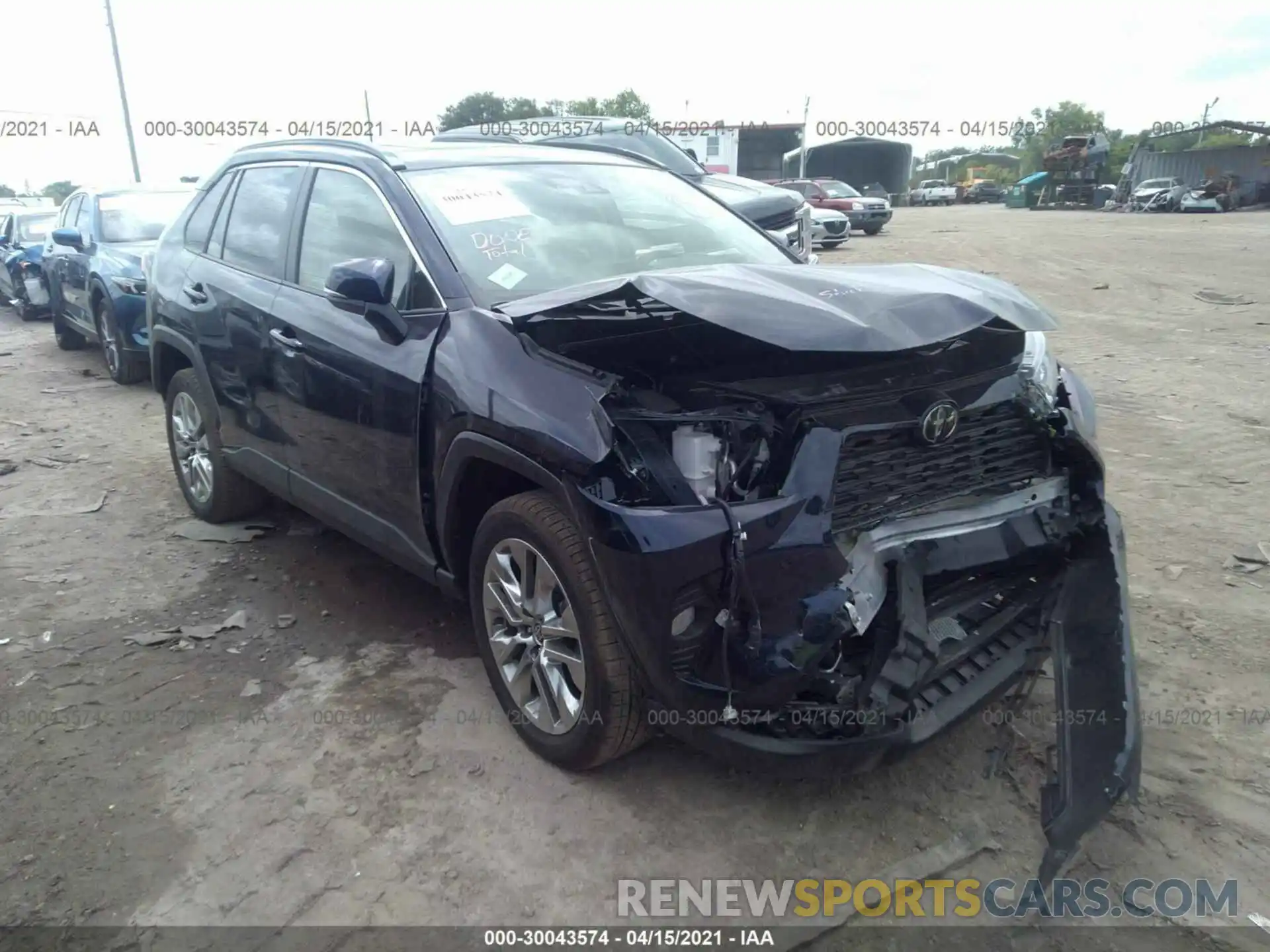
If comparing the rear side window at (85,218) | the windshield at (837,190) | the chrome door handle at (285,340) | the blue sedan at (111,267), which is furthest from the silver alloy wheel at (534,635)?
the windshield at (837,190)

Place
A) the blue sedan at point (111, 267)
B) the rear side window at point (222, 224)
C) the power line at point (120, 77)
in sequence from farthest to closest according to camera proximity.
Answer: the power line at point (120, 77) → the blue sedan at point (111, 267) → the rear side window at point (222, 224)

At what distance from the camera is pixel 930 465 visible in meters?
2.64

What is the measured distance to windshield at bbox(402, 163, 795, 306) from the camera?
3232mm

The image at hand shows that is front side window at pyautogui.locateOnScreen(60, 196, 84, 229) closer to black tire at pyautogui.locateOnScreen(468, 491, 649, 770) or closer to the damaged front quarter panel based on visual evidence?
the damaged front quarter panel

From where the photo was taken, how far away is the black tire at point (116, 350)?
28.2 ft

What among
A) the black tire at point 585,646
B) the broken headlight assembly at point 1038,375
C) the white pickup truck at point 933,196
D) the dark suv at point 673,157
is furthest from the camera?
the white pickup truck at point 933,196

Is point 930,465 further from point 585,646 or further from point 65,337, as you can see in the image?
point 65,337

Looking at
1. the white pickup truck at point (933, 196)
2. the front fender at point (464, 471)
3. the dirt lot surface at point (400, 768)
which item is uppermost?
the front fender at point (464, 471)

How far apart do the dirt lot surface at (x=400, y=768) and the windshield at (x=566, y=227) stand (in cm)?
154

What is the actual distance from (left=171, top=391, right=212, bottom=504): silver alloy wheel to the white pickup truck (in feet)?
185

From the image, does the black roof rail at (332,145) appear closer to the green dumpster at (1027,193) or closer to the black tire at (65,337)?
the black tire at (65,337)

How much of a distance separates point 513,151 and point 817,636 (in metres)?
2.60

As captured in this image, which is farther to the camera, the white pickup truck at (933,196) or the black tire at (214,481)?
the white pickup truck at (933,196)

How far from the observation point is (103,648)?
3.87 metres
